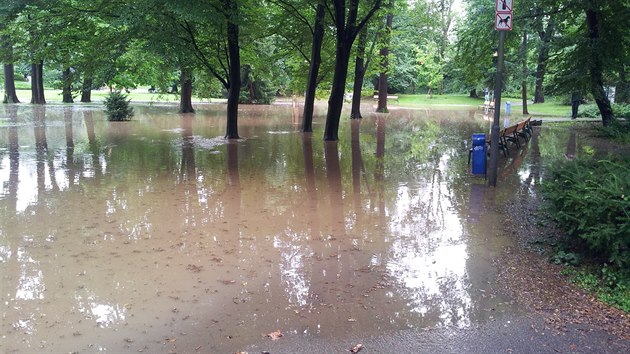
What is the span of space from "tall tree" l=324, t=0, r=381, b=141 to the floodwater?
4781mm

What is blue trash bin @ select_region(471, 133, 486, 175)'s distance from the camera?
11.5 metres

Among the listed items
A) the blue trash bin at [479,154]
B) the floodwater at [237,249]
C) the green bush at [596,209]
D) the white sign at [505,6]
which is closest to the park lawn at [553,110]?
the floodwater at [237,249]

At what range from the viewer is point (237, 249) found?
6.71 metres

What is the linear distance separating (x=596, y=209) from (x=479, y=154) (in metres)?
6.52

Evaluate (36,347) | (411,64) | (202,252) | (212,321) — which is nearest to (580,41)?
(202,252)

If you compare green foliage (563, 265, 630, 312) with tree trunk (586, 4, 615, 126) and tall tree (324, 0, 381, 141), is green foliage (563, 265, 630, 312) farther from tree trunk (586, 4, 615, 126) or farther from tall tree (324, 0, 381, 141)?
tree trunk (586, 4, 615, 126)

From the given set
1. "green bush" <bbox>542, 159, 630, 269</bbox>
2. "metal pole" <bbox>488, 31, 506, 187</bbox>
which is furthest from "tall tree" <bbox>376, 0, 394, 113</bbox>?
"green bush" <bbox>542, 159, 630, 269</bbox>

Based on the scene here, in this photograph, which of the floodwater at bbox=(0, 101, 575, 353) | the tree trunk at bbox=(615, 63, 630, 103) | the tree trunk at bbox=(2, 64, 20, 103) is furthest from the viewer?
the tree trunk at bbox=(2, 64, 20, 103)

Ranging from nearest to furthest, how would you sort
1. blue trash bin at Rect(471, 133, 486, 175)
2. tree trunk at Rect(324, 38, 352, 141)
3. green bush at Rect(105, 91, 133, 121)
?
blue trash bin at Rect(471, 133, 486, 175) < tree trunk at Rect(324, 38, 352, 141) < green bush at Rect(105, 91, 133, 121)

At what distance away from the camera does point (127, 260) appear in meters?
6.21

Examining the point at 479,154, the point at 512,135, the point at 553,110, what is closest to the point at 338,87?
the point at 512,135

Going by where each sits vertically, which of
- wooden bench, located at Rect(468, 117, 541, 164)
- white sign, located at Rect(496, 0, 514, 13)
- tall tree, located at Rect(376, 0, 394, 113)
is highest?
tall tree, located at Rect(376, 0, 394, 113)

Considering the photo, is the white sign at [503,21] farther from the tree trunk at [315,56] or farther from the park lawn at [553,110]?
the park lawn at [553,110]

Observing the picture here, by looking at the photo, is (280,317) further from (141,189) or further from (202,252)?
(141,189)
